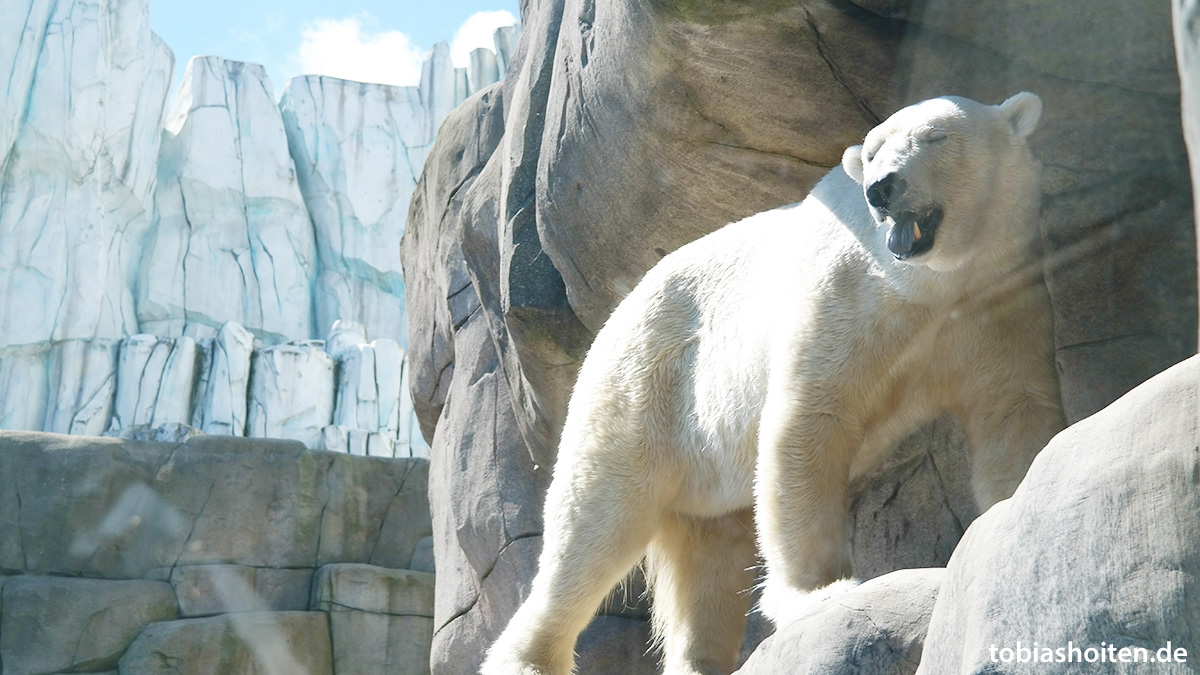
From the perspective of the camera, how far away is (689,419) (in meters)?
3.11

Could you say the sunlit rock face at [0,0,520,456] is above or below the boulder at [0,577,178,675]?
above

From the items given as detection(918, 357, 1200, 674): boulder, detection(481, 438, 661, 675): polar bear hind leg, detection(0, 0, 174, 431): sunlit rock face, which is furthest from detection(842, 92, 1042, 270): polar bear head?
detection(0, 0, 174, 431): sunlit rock face

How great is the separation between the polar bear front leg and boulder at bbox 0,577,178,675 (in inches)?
285

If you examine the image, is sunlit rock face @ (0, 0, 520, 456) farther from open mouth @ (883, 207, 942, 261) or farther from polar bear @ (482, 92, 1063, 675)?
open mouth @ (883, 207, 942, 261)

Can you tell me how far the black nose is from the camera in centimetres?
246

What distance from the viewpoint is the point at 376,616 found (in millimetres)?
9359

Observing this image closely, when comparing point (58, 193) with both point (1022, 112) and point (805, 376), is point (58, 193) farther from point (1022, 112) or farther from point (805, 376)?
point (1022, 112)

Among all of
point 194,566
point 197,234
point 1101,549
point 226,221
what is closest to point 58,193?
point 197,234

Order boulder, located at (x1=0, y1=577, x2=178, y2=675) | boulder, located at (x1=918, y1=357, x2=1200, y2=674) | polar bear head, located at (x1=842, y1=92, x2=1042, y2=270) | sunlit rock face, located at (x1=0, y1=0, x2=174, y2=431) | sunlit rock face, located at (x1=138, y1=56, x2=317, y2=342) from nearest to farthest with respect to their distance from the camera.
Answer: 1. boulder, located at (x1=918, y1=357, x2=1200, y2=674)
2. polar bear head, located at (x1=842, y1=92, x2=1042, y2=270)
3. boulder, located at (x1=0, y1=577, x2=178, y2=675)
4. sunlit rock face, located at (x1=0, y1=0, x2=174, y2=431)
5. sunlit rock face, located at (x1=138, y1=56, x2=317, y2=342)

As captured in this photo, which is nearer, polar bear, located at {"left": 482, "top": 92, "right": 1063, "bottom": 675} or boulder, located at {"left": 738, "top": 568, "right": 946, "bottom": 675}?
boulder, located at {"left": 738, "top": 568, "right": 946, "bottom": 675}

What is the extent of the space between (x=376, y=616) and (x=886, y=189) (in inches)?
305

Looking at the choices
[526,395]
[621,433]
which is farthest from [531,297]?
[621,433]

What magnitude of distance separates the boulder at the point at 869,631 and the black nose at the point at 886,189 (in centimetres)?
82

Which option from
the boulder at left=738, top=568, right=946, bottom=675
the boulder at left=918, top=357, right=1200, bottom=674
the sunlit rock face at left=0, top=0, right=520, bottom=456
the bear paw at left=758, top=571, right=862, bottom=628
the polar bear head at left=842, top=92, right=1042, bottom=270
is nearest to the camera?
the boulder at left=918, top=357, right=1200, bottom=674
